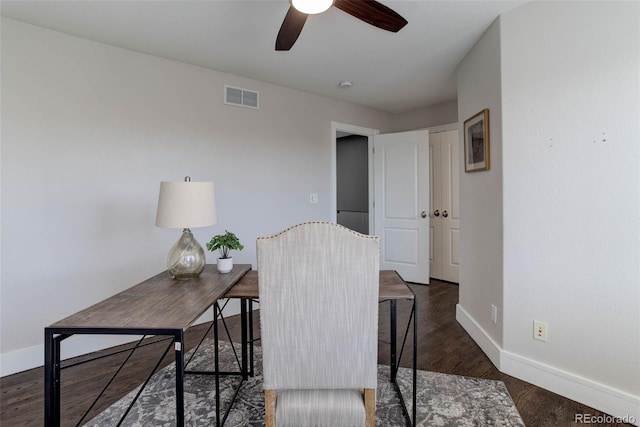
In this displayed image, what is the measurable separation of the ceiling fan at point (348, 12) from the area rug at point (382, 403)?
2.03 m

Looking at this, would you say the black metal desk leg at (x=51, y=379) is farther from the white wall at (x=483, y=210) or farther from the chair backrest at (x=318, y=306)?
the white wall at (x=483, y=210)

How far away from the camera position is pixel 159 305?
132 centimetres

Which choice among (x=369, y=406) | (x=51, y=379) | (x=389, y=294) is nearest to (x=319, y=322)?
(x=369, y=406)

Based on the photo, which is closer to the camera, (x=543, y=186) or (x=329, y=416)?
(x=329, y=416)

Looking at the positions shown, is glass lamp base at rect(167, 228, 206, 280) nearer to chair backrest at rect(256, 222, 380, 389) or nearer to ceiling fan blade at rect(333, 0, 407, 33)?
chair backrest at rect(256, 222, 380, 389)

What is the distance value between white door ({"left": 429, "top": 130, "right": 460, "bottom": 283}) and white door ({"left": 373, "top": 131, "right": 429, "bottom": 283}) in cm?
31

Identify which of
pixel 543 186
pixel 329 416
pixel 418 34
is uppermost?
pixel 418 34

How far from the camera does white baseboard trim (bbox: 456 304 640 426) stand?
1.60 metres

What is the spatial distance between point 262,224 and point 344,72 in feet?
5.52

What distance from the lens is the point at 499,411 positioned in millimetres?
1673

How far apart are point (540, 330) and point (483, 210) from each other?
831mm

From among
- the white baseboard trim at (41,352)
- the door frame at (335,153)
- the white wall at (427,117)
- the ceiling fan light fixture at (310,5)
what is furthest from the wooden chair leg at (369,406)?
the white wall at (427,117)

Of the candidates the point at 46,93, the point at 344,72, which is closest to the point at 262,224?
the point at 344,72

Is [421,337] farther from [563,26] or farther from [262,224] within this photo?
[563,26]
